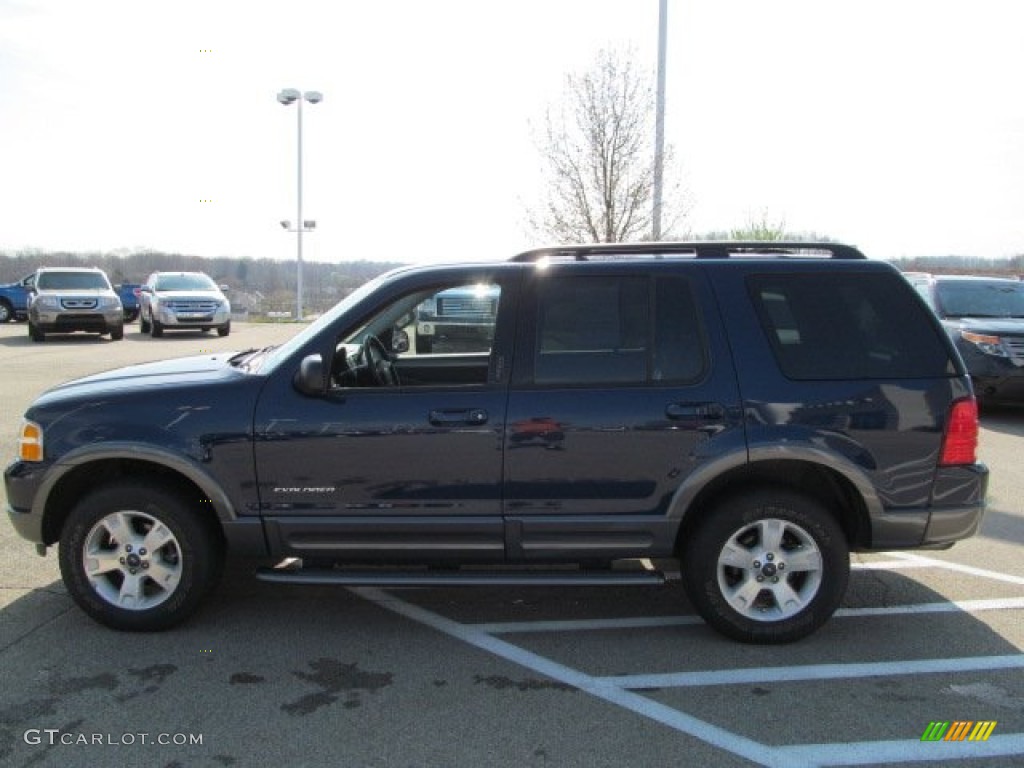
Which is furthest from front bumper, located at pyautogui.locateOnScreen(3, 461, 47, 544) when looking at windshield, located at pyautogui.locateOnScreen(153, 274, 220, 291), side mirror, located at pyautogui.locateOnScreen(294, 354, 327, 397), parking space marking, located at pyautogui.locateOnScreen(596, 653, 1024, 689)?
windshield, located at pyautogui.locateOnScreen(153, 274, 220, 291)

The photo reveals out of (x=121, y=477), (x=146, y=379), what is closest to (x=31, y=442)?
(x=121, y=477)

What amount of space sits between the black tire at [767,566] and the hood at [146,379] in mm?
2436

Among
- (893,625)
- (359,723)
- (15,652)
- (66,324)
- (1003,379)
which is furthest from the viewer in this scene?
(66,324)

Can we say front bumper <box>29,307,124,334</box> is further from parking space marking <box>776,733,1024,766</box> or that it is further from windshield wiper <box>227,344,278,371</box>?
parking space marking <box>776,733,1024,766</box>

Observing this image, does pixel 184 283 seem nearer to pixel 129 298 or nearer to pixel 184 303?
pixel 184 303

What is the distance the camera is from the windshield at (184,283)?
2322 cm

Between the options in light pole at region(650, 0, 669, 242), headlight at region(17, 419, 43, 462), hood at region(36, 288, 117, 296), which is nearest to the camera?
headlight at region(17, 419, 43, 462)

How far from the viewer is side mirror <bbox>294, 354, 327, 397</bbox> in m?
3.87

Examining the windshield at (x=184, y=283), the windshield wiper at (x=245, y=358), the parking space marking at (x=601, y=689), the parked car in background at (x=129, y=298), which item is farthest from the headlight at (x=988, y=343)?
the parked car in background at (x=129, y=298)

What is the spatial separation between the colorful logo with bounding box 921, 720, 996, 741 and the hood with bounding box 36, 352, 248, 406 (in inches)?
134

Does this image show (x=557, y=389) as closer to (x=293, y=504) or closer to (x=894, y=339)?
(x=293, y=504)

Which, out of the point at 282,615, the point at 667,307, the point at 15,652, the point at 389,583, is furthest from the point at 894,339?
the point at 15,652

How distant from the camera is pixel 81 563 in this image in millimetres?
4102

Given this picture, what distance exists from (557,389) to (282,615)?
1.92 m
